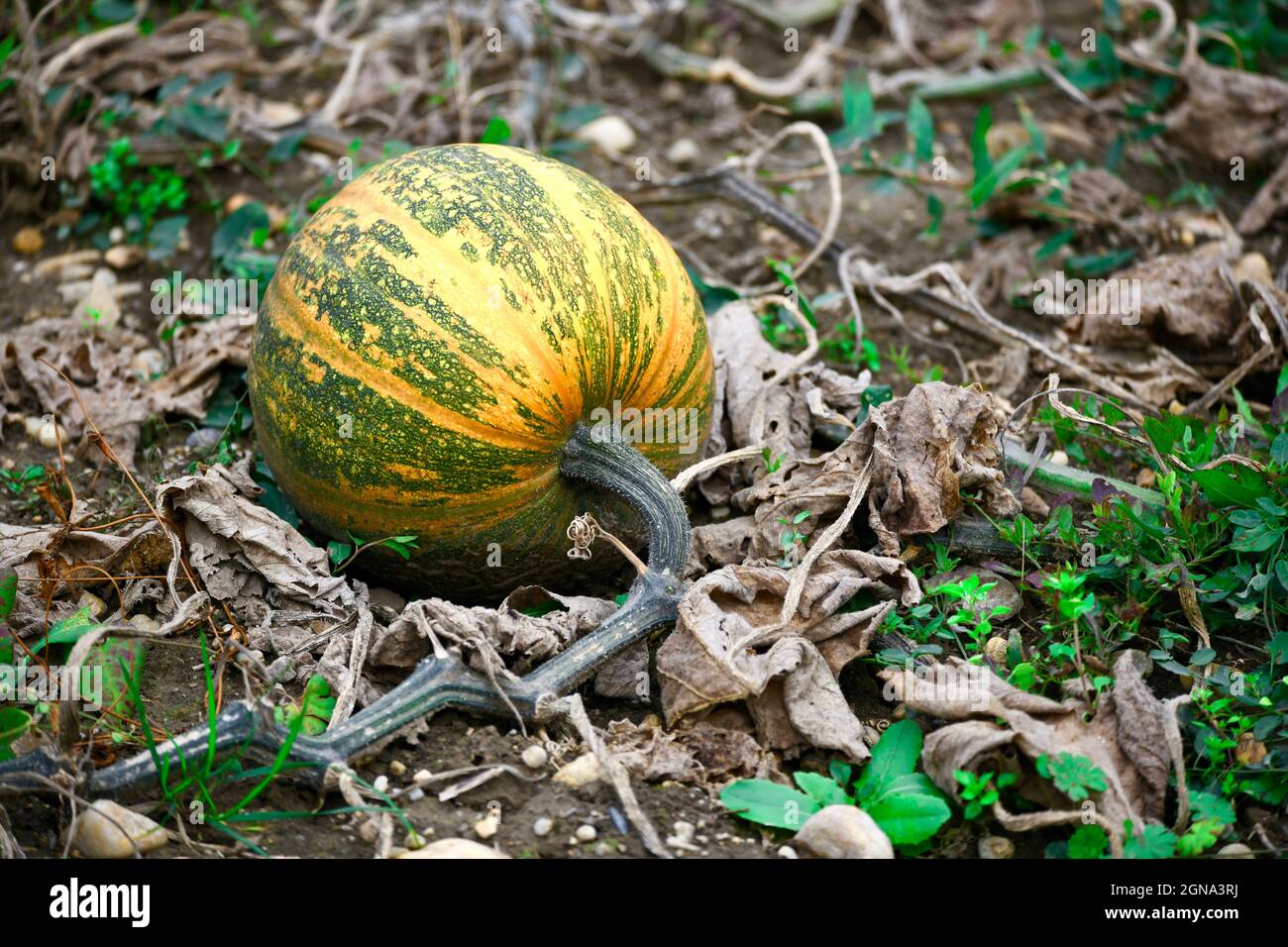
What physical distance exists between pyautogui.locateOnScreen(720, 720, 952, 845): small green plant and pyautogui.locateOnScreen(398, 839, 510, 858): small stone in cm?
52

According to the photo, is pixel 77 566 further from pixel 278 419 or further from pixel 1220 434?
pixel 1220 434

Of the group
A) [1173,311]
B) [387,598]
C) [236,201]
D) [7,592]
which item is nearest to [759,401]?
[387,598]

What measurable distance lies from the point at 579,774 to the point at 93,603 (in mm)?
1400

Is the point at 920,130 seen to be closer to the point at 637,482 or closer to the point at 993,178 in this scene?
the point at 993,178

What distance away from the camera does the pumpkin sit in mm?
2912

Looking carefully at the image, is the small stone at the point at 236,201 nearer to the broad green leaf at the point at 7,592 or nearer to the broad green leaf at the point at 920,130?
the broad green leaf at the point at 7,592

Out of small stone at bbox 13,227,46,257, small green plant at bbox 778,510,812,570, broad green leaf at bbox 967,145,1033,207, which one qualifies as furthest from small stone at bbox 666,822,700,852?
small stone at bbox 13,227,46,257

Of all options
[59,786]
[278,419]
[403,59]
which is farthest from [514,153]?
[403,59]

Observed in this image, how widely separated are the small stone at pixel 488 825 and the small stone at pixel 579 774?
0.16 m

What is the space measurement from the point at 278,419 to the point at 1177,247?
3432 millimetres

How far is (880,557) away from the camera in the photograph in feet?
10.2

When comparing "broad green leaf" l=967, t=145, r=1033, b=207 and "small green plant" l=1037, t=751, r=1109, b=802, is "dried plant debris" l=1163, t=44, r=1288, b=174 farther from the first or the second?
"small green plant" l=1037, t=751, r=1109, b=802
